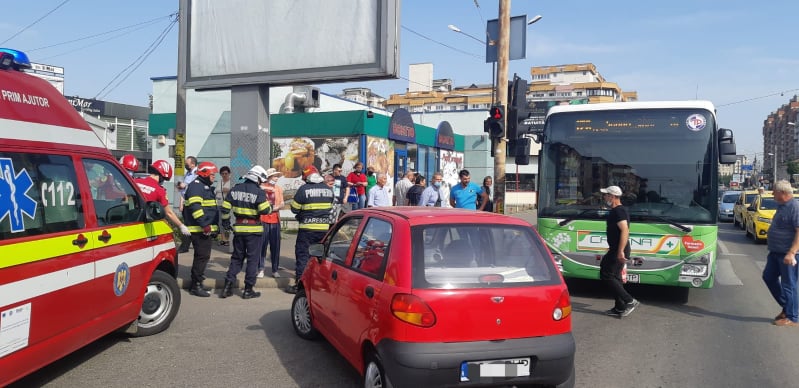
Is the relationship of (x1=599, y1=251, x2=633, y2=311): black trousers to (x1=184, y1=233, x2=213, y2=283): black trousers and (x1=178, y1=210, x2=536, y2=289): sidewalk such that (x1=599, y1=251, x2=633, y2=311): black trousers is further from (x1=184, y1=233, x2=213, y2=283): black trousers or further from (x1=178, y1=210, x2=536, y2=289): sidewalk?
(x1=184, y1=233, x2=213, y2=283): black trousers

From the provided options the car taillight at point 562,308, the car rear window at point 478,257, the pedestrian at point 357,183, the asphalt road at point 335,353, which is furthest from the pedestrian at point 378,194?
the car taillight at point 562,308

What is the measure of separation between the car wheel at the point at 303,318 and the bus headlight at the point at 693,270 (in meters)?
→ 4.94

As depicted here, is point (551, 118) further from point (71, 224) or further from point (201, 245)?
point (71, 224)

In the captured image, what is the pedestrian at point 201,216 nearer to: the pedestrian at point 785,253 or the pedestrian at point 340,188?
the pedestrian at point 340,188

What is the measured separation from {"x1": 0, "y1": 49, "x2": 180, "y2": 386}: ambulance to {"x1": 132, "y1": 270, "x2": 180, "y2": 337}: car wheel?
22 centimetres

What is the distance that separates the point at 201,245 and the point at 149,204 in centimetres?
201

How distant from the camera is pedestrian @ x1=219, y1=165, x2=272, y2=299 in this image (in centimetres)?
751

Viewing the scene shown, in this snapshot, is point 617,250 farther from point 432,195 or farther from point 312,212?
point 432,195

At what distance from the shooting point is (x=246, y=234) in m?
7.59

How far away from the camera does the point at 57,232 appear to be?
4203 millimetres

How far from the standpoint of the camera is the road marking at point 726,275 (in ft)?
32.9

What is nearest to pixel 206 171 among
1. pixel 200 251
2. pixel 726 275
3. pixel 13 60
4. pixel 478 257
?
pixel 200 251

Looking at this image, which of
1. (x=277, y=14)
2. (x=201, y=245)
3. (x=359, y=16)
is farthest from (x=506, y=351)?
(x=277, y=14)

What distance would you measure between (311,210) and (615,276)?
4155mm
